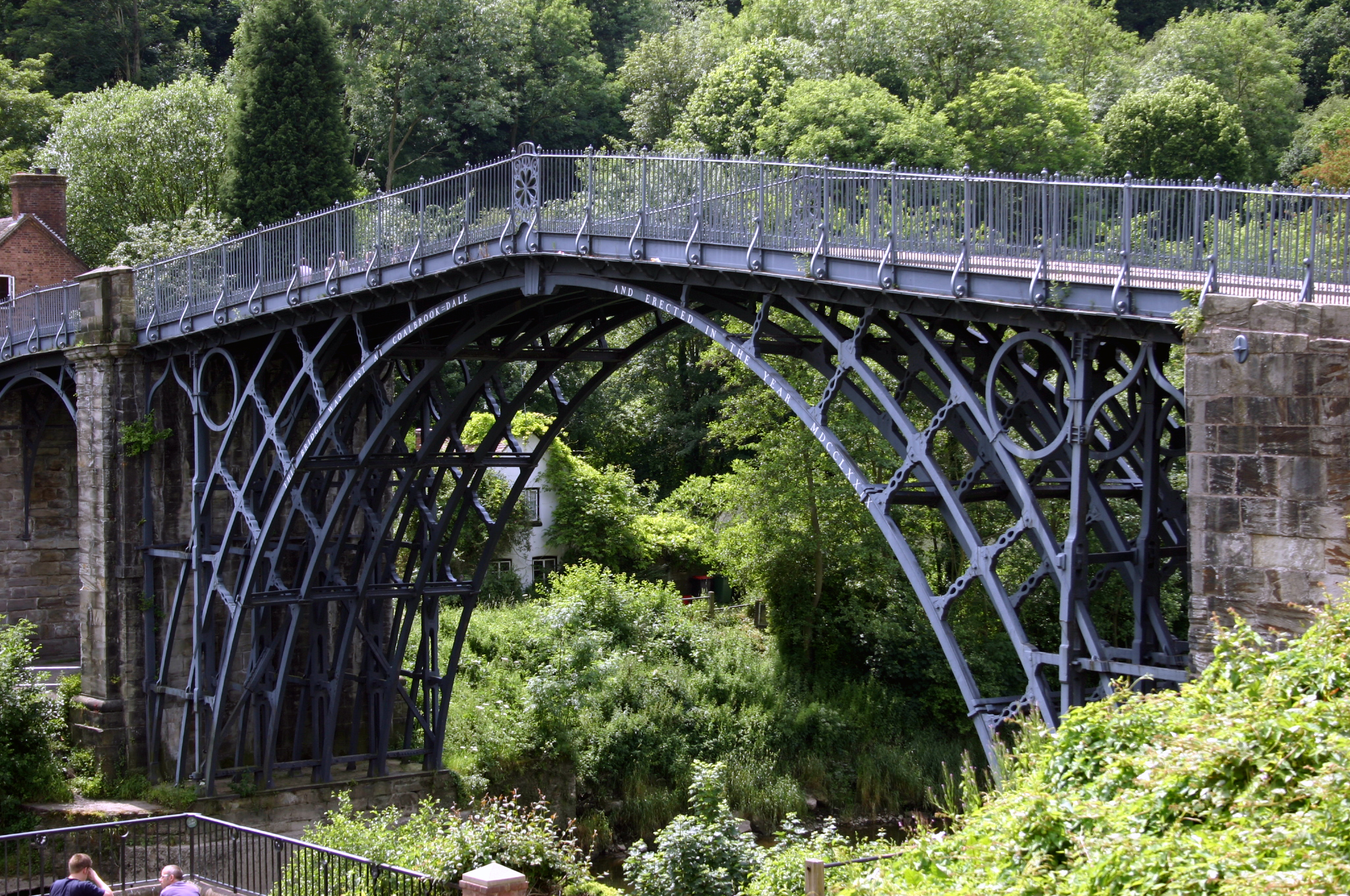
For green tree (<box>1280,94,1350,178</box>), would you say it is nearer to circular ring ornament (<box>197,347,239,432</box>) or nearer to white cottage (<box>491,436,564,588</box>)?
white cottage (<box>491,436,564,588</box>)

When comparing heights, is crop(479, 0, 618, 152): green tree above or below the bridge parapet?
above

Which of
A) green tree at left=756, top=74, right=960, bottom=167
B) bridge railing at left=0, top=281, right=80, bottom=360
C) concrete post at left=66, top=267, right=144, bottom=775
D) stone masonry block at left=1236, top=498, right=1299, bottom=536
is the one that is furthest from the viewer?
green tree at left=756, top=74, right=960, bottom=167

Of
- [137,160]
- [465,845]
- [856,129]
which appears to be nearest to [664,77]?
[856,129]

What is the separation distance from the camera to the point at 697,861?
16.2 metres

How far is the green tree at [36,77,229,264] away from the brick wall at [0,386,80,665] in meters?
13.2

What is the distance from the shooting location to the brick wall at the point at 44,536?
3002 cm

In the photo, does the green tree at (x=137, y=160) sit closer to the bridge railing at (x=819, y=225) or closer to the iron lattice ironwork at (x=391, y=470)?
the iron lattice ironwork at (x=391, y=470)

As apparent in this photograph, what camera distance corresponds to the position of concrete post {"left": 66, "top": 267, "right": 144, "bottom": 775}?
24.5 metres

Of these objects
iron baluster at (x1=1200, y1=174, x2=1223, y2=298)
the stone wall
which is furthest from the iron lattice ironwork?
the stone wall

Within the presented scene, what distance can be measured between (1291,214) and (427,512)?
15.6 m

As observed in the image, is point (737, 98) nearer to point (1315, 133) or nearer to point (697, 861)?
point (1315, 133)

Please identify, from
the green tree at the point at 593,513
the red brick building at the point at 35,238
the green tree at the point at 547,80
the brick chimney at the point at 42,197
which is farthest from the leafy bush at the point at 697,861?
the green tree at the point at 547,80

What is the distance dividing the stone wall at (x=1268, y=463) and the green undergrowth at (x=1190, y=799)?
432 mm

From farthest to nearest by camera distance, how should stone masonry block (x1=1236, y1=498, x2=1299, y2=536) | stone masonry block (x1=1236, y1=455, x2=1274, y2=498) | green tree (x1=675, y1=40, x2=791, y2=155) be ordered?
green tree (x1=675, y1=40, x2=791, y2=155)
stone masonry block (x1=1236, y1=455, x2=1274, y2=498)
stone masonry block (x1=1236, y1=498, x2=1299, y2=536)
